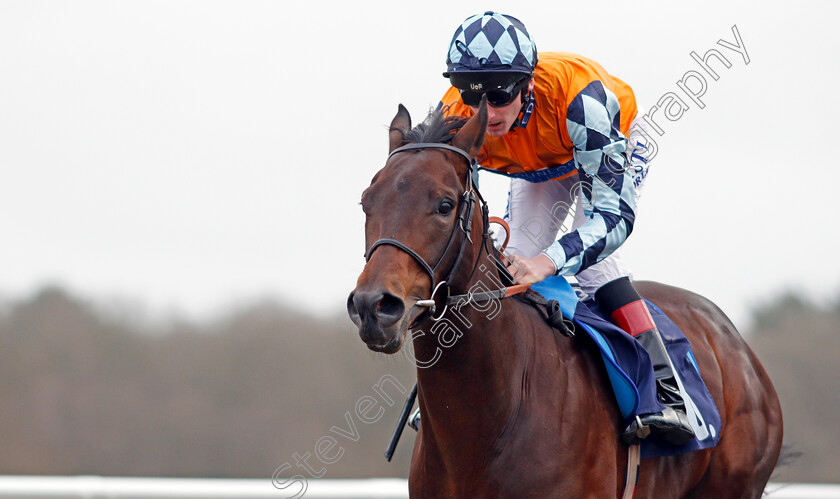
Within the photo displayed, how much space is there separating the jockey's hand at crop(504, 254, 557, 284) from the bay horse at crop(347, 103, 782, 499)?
6cm

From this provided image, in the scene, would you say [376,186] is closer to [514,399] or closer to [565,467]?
[514,399]

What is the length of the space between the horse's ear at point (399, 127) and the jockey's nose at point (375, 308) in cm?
71

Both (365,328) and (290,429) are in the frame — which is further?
(290,429)

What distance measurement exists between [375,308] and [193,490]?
5163 millimetres

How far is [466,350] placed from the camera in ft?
8.32

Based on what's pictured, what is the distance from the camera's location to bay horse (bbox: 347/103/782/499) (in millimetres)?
2273

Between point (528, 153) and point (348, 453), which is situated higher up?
point (528, 153)

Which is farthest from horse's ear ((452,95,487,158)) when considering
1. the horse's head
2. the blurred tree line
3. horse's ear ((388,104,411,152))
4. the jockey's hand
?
the blurred tree line

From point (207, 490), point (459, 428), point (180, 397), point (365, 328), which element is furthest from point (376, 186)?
point (180, 397)

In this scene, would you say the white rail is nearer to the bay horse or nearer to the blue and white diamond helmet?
the bay horse

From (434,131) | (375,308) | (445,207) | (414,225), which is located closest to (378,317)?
(375,308)

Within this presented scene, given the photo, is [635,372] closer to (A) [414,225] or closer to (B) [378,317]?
(A) [414,225]

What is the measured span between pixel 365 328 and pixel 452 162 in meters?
0.70

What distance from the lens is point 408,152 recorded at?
255cm
